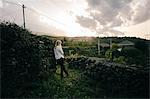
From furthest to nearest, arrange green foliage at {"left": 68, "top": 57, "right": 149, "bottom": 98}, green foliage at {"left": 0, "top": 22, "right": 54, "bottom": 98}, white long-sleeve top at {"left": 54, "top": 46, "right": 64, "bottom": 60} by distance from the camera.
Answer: white long-sleeve top at {"left": 54, "top": 46, "right": 64, "bottom": 60}, green foliage at {"left": 68, "top": 57, "right": 149, "bottom": 98}, green foliage at {"left": 0, "top": 22, "right": 54, "bottom": 98}

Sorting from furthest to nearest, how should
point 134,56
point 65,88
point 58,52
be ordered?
1. point 134,56
2. point 58,52
3. point 65,88

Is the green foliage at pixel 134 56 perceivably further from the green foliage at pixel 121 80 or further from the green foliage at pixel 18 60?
the green foliage at pixel 18 60

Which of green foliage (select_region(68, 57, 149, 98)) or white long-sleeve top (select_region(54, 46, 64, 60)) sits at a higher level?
white long-sleeve top (select_region(54, 46, 64, 60))

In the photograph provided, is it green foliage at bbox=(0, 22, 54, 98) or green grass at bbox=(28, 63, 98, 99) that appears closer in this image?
green foliage at bbox=(0, 22, 54, 98)

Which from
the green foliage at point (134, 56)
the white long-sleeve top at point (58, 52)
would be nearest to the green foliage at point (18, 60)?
the white long-sleeve top at point (58, 52)

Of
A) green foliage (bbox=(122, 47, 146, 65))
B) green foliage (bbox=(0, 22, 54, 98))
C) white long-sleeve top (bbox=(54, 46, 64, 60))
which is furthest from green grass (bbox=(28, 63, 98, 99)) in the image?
green foliage (bbox=(122, 47, 146, 65))

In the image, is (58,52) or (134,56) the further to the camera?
(134,56)

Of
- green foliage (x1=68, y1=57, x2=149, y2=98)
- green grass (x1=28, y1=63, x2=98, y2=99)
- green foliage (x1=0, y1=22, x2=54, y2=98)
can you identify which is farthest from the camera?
green grass (x1=28, y1=63, x2=98, y2=99)

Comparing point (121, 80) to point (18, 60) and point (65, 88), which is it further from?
point (18, 60)

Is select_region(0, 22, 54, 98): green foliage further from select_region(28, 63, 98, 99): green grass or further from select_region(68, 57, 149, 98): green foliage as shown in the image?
select_region(68, 57, 149, 98): green foliage

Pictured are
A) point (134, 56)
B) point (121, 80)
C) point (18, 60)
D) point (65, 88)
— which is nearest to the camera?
point (18, 60)

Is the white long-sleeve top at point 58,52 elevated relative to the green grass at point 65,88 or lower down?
elevated

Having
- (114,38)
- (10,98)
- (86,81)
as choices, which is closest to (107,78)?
(86,81)

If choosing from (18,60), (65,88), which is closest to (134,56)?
(65,88)
